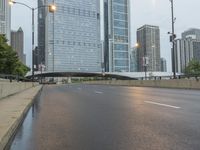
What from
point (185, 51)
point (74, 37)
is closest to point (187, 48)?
point (185, 51)

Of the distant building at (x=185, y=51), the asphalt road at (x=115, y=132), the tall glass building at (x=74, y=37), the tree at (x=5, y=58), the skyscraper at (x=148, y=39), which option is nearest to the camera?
the asphalt road at (x=115, y=132)

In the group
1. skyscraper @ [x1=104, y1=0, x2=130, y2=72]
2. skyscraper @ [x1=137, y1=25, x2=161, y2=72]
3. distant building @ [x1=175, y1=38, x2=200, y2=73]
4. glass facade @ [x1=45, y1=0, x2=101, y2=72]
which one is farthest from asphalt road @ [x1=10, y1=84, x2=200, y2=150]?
skyscraper @ [x1=104, y1=0, x2=130, y2=72]

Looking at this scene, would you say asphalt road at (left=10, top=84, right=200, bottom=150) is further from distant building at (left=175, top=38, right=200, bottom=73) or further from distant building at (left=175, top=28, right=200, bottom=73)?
distant building at (left=175, top=28, right=200, bottom=73)

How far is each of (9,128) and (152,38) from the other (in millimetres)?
96128

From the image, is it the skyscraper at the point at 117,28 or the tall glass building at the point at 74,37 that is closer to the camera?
the tall glass building at the point at 74,37

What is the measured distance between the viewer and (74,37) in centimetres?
15775

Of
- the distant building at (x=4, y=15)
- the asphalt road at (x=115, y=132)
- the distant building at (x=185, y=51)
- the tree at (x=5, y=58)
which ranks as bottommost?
the asphalt road at (x=115, y=132)

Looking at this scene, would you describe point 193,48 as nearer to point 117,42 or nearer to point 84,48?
point 117,42

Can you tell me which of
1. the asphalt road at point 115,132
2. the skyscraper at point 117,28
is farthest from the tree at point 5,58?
the skyscraper at point 117,28

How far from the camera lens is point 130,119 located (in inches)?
417

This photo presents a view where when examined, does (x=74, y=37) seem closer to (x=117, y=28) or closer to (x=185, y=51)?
(x=117, y=28)

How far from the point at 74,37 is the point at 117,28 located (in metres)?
23.7

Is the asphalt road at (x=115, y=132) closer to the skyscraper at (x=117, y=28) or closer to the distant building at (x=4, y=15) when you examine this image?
the distant building at (x=4, y=15)

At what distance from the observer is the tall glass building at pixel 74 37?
131m
